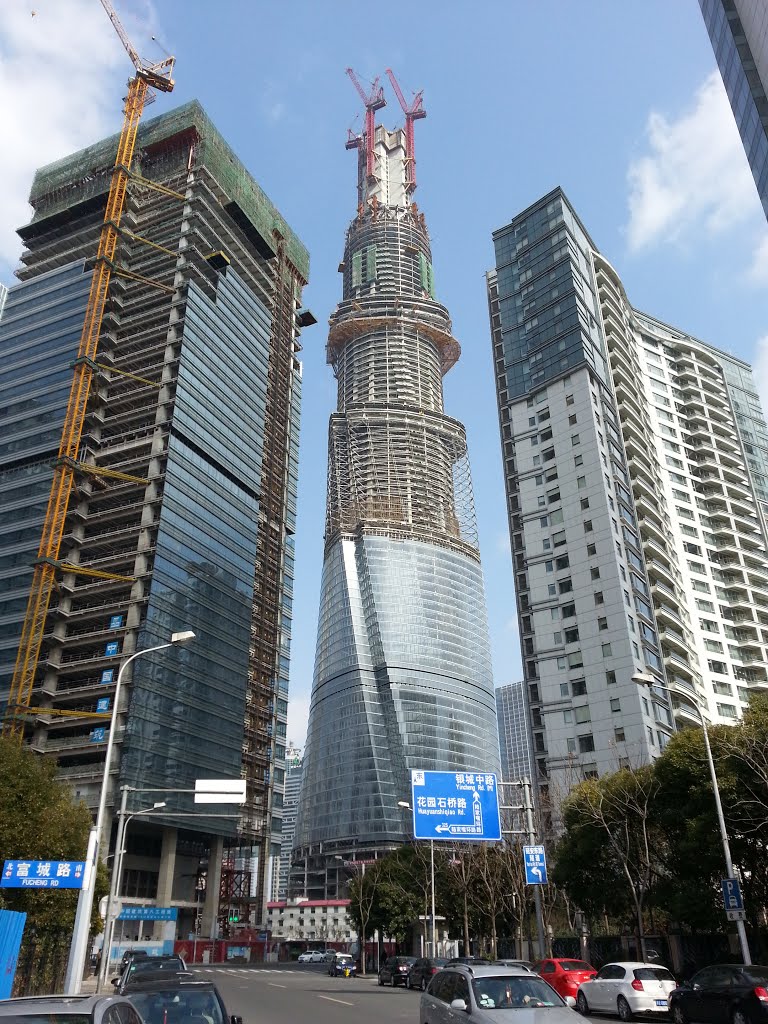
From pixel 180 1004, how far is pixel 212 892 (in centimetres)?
8790

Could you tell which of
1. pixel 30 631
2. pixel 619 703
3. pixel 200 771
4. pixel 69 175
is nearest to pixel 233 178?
pixel 69 175

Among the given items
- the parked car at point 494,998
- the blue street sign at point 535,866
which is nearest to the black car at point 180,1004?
the parked car at point 494,998

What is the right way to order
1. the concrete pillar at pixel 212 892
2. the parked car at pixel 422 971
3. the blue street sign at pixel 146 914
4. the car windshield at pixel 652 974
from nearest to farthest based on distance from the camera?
the car windshield at pixel 652 974 → the parked car at pixel 422 971 → the blue street sign at pixel 146 914 → the concrete pillar at pixel 212 892

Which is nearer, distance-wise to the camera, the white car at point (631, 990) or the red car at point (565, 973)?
the white car at point (631, 990)

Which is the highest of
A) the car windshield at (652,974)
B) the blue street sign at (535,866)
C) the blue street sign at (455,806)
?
the blue street sign at (455,806)

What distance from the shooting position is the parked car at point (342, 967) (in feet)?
200

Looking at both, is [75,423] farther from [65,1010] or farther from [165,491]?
[65,1010]

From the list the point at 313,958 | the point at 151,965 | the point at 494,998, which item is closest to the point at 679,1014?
the point at 494,998

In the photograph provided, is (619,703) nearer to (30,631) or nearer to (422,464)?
(30,631)

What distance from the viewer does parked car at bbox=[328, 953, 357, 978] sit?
6091 centimetres

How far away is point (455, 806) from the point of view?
3528 cm

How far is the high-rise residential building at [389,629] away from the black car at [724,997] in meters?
124

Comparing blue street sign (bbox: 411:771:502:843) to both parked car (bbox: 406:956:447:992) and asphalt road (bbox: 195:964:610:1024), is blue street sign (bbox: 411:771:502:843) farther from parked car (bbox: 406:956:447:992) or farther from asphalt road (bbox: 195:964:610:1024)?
parked car (bbox: 406:956:447:992)

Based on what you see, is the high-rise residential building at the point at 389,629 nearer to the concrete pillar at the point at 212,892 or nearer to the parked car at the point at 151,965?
the concrete pillar at the point at 212,892
